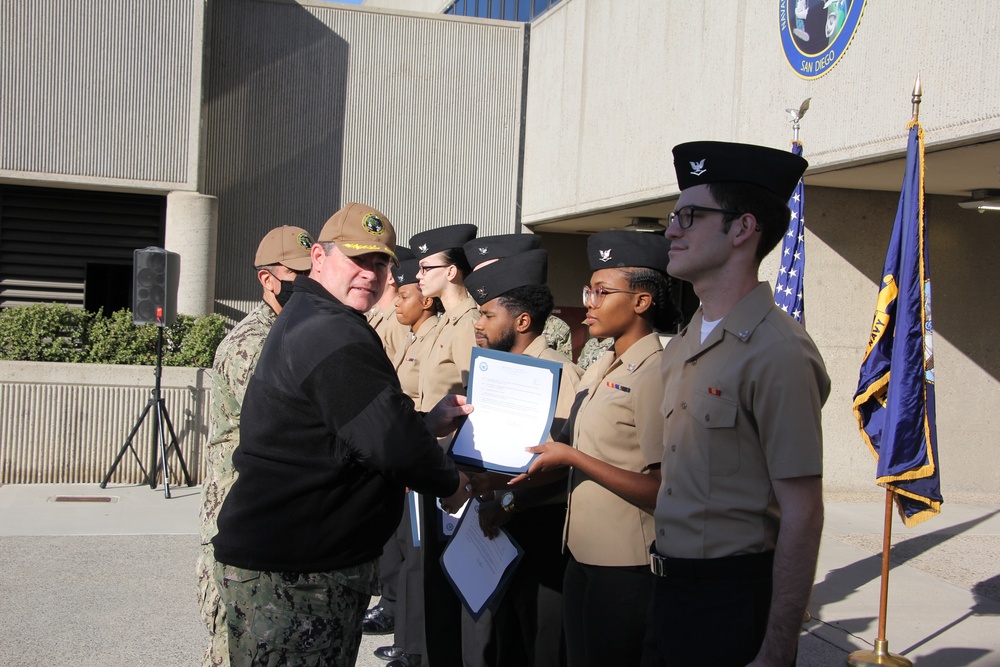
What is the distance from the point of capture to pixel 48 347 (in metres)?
9.37

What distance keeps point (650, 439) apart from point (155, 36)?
40.1ft

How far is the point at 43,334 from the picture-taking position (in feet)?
30.7

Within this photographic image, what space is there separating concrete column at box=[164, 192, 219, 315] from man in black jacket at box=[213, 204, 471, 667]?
10847mm

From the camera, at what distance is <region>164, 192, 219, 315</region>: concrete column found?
1311 cm

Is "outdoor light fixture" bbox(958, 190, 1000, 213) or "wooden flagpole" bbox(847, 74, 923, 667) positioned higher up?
"outdoor light fixture" bbox(958, 190, 1000, 213)

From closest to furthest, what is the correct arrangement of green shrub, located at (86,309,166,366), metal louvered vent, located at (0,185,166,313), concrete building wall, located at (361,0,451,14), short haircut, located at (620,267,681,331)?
1. short haircut, located at (620,267,681,331)
2. green shrub, located at (86,309,166,366)
3. metal louvered vent, located at (0,185,166,313)
4. concrete building wall, located at (361,0,451,14)

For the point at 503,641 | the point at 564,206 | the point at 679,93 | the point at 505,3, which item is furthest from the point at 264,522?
the point at 505,3

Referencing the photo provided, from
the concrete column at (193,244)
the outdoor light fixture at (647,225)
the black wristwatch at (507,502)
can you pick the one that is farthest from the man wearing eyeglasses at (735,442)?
the concrete column at (193,244)

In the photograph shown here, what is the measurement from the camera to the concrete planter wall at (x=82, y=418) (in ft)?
29.6

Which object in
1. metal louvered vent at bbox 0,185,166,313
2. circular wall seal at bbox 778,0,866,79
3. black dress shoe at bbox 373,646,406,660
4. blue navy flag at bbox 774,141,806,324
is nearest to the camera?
black dress shoe at bbox 373,646,406,660

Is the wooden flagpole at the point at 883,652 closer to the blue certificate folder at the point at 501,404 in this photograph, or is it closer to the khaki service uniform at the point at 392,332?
the blue certificate folder at the point at 501,404

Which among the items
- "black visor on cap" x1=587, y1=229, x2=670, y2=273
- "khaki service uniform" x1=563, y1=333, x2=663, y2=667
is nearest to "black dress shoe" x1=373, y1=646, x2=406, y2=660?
"khaki service uniform" x1=563, y1=333, x2=663, y2=667

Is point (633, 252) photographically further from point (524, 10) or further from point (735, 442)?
point (524, 10)

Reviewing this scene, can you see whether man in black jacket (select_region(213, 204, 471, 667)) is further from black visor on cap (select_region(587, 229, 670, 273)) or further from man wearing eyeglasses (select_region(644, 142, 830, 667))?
black visor on cap (select_region(587, 229, 670, 273))
